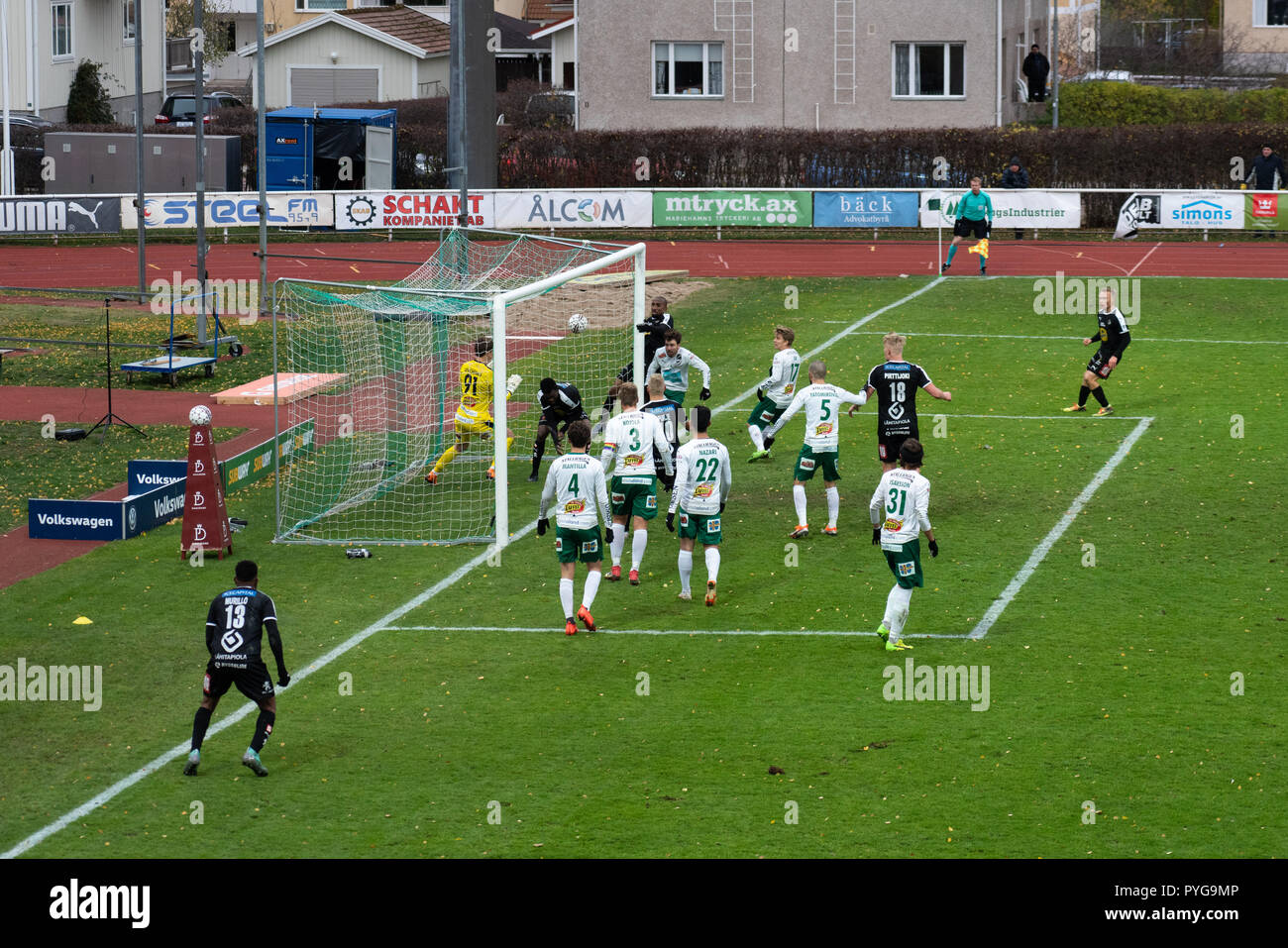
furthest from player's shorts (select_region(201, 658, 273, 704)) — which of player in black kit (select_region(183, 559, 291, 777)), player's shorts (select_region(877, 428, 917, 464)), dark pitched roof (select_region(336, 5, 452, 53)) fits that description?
dark pitched roof (select_region(336, 5, 452, 53))

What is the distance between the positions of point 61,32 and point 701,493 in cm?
5302

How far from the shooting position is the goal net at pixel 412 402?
779 inches

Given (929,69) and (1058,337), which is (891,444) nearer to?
(1058,337)

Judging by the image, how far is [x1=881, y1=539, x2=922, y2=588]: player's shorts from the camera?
583 inches

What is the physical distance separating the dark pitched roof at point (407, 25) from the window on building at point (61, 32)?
47.3 ft

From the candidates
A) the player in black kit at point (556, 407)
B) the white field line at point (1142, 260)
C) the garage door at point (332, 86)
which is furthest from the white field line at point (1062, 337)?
the garage door at point (332, 86)

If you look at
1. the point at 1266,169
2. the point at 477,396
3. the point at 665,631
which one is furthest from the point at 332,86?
the point at 665,631

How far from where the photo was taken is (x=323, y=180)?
170 ft

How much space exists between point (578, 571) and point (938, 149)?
1296 inches

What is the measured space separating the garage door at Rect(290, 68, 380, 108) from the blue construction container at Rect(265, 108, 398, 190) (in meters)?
22.5

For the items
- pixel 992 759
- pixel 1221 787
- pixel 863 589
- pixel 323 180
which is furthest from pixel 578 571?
pixel 323 180

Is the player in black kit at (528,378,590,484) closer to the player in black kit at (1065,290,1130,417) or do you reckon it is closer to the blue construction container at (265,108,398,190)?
the player in black kit at (1065,290,1130,417)

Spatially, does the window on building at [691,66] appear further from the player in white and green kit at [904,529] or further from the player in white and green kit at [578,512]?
the player in white and green kit at [904,529]

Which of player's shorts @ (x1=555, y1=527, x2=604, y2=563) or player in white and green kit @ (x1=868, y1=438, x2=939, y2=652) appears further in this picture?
player's shorts @ (x1=555, y1=527, x2=604, y2=563)
